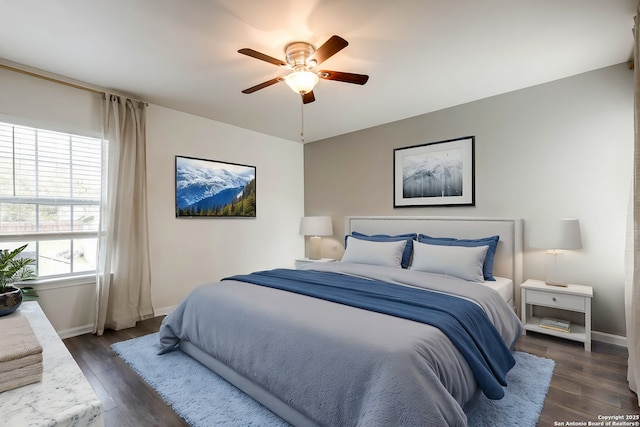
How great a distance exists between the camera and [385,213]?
447 centimetres

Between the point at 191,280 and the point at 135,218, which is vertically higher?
the point at 135,218

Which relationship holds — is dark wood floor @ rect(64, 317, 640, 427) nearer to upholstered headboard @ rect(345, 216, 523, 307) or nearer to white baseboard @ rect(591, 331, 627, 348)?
white baseboard @ rect(591, 331, 627, 348)

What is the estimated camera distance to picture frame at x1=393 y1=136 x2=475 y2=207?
3719mm

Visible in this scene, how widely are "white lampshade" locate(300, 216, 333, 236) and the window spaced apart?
2.68m

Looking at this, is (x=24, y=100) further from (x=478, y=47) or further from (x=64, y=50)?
(x=478, y=47)

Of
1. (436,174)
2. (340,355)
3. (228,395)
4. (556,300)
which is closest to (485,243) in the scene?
(556,300)

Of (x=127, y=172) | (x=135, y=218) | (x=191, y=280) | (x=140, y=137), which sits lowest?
(x=191, y=280)

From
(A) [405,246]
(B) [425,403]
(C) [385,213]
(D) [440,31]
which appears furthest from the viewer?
(C) [385,213]

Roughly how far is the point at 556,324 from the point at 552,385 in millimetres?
963

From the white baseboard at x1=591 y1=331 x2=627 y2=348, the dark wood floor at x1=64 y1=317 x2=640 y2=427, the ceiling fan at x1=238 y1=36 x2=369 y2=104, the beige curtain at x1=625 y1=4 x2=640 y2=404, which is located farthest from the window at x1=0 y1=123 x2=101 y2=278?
the white baseboard at x1=591 y1=331 x2=627 y2=348

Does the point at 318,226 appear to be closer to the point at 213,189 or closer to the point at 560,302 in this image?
the point at 213,189

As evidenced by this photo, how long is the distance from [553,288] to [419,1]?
2.70m

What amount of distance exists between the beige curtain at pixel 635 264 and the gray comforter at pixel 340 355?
691 mm

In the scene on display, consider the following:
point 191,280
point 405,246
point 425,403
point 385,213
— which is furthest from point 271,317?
point 385,213
